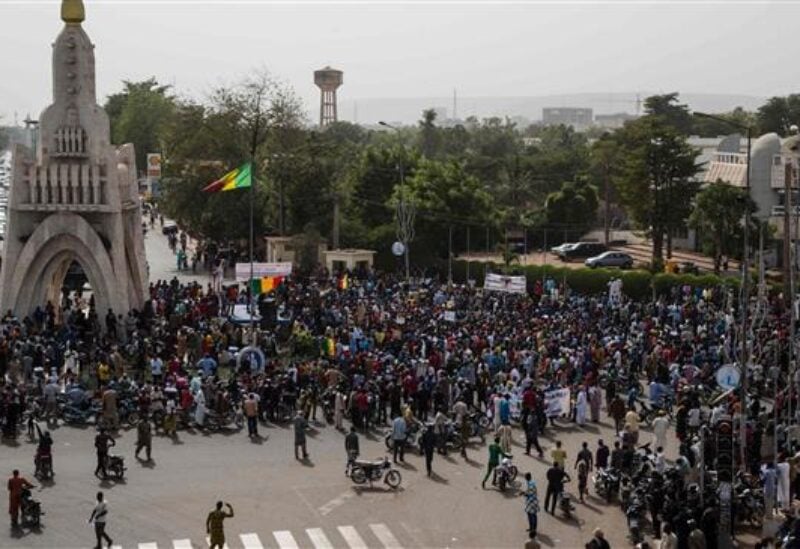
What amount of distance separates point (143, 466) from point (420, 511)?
6.81 metres

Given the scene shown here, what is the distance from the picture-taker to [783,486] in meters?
24.8

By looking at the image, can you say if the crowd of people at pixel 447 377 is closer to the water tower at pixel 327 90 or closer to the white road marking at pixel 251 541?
the white road marking at pixel 251 541

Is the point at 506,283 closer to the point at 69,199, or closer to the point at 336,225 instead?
the point at 69,199

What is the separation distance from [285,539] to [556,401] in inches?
442

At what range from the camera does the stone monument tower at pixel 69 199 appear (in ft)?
131

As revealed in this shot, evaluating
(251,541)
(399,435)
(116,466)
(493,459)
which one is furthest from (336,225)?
(251,541)

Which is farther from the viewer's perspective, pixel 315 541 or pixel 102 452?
pixel 102 452

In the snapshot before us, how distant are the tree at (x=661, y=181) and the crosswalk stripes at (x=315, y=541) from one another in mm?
44770

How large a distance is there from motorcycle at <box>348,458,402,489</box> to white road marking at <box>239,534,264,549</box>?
3825 millimetres

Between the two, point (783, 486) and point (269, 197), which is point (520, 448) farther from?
point (269, 197)

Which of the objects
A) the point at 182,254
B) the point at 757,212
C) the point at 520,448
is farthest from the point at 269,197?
the point at 520,448

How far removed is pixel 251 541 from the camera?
23594mm

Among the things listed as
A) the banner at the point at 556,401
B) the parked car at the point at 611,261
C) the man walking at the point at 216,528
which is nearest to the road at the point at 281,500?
the man walking at the point at 216,528

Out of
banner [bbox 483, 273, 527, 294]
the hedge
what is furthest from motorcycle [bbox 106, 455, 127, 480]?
the hedge
